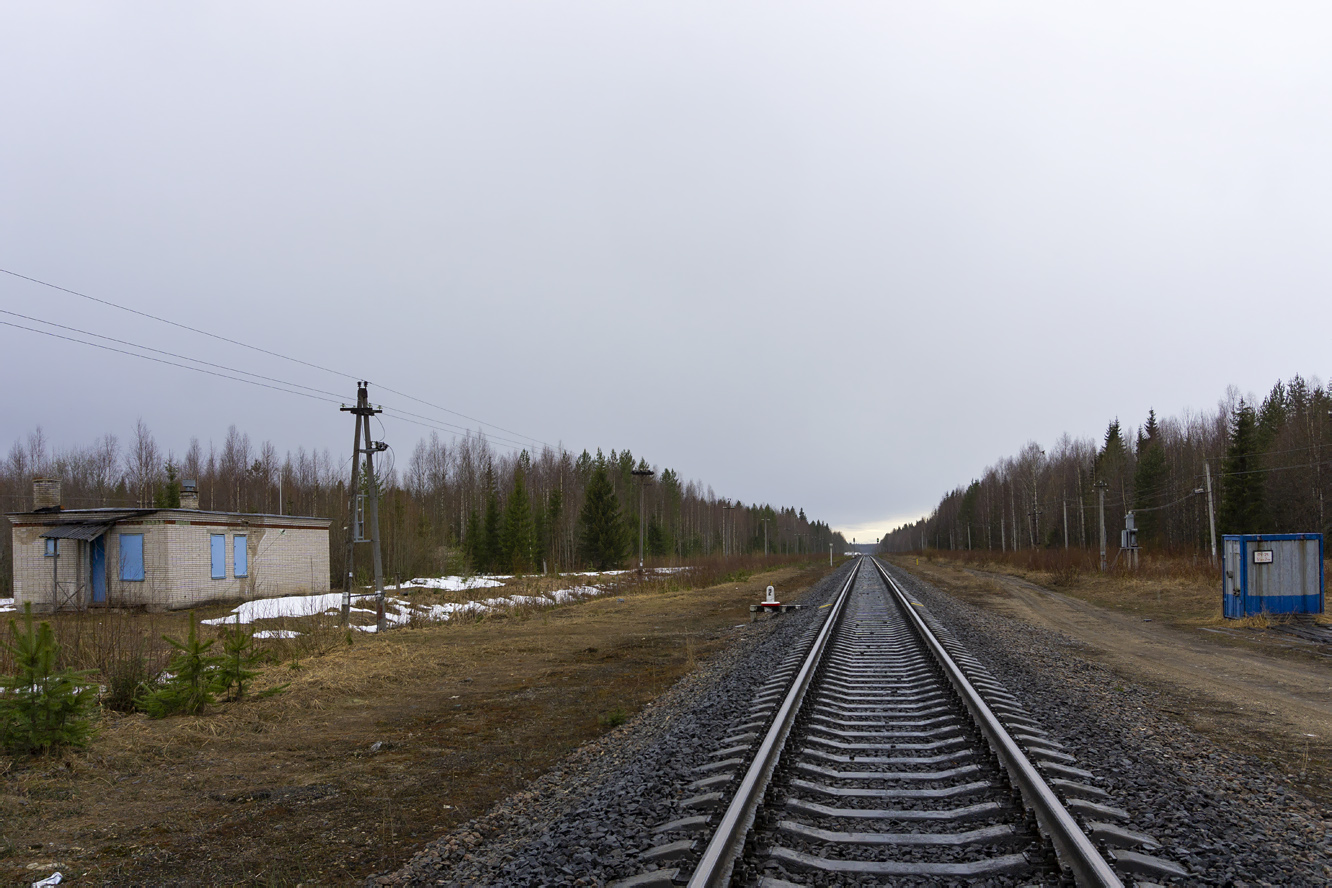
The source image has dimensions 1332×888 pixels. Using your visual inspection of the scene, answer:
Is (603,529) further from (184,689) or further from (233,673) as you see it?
(184,689)

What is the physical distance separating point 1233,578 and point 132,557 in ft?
101

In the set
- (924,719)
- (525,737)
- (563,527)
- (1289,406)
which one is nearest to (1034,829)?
(924,719)

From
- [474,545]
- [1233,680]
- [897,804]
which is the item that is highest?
[897,804]

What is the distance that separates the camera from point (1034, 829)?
3873mm

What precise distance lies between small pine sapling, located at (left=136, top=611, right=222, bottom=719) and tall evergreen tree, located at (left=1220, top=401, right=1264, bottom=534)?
57.6m

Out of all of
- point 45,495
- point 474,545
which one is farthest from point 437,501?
point 45,495

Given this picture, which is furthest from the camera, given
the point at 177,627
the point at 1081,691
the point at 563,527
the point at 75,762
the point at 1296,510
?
the point at 563,527

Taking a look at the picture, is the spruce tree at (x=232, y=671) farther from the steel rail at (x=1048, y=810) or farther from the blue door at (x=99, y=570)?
the blue door at (x=99, y=570)

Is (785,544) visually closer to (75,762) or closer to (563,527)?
(563,527)

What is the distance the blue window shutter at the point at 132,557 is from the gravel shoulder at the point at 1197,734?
953 inches

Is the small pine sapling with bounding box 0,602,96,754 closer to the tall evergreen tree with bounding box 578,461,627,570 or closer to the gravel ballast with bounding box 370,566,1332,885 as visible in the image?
the gravel ballast with bounding box 370,566,1332,885

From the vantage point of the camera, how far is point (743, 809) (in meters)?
4.08

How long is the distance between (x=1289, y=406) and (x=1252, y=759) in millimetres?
75313

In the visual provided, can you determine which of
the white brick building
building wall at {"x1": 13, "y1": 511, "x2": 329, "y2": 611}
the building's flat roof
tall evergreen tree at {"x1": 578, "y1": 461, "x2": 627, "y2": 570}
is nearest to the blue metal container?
building wall at {"x1": 13, "y1": 511, "x2": 329, "y2": 611}
